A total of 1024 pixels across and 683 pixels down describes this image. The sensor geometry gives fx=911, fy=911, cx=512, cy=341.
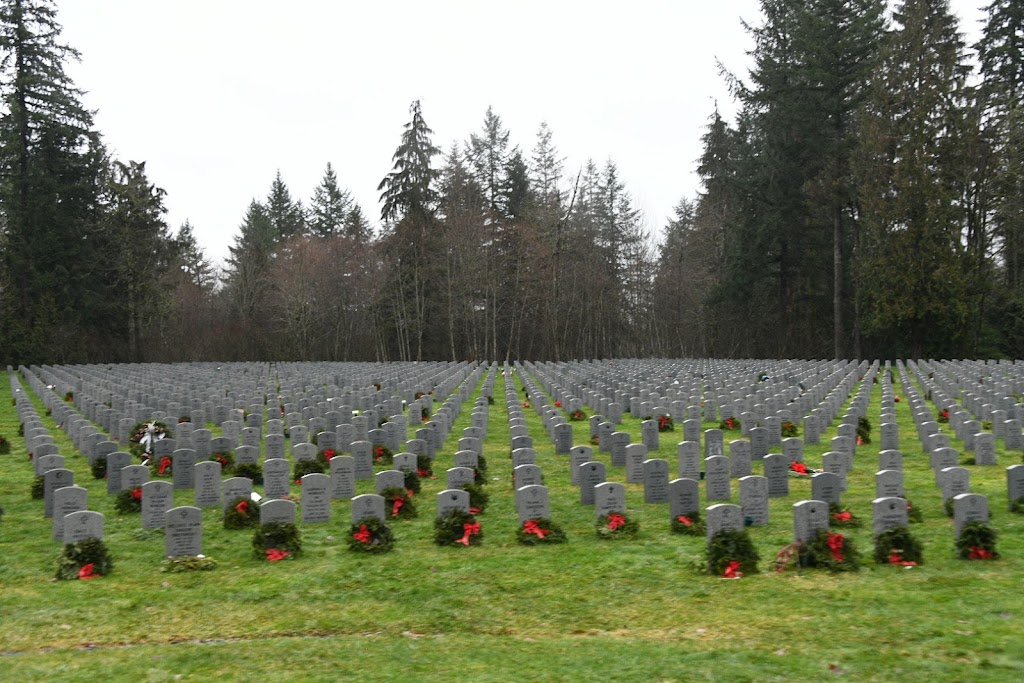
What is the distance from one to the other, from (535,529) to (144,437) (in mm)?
9356

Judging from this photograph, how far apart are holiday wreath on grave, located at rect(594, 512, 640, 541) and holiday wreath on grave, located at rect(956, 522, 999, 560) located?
332 cm

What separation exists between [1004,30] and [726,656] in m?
53.8

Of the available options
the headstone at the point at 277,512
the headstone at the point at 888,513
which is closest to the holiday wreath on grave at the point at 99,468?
the headstone at the point at 277,512

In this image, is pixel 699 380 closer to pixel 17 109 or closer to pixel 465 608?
pixel 465 608

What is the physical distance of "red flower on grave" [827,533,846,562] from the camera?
863 centimetres

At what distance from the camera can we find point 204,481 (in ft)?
40.9

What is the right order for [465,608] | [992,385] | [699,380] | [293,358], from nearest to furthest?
[465,608] → [992,385] → [699,380] → [293,358]

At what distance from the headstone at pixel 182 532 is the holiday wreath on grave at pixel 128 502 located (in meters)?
2.96

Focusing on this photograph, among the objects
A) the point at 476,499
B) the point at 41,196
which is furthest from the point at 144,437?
the point at 41,196

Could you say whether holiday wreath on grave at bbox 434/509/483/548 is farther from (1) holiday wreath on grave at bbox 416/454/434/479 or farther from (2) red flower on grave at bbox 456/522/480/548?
(1) holiday wreath on grave at bbox 416/454/434/479

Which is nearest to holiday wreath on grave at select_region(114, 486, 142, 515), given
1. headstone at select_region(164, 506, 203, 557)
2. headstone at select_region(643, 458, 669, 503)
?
headstone at select_region(164, 506, 203, 557)

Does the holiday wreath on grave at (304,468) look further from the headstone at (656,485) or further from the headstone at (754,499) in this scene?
the headstone at (754,499)

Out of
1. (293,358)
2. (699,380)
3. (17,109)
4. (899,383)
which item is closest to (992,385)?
(899,383)

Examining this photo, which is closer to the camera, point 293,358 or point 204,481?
point 204,481
